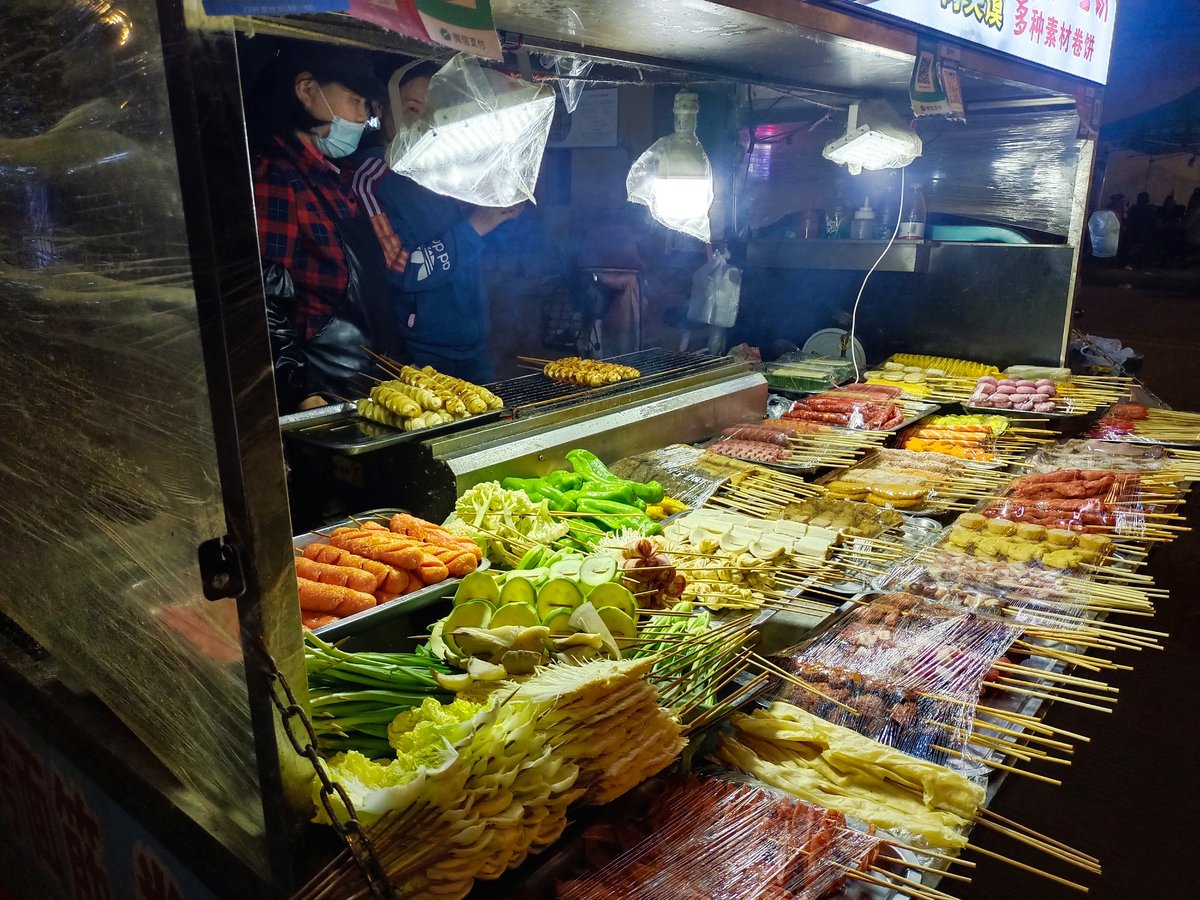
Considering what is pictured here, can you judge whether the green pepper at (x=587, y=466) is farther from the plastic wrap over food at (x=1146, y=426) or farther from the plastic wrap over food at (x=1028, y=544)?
the plastic wrap over food at (x=1146, y=426)

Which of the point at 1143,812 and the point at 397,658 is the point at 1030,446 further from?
the point at 397,658

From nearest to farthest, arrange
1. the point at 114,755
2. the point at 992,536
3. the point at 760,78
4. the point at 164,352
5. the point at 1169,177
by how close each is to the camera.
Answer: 1. the point at 164,352
2. the point at 114,755
3. the point at 992,536
4. the point at 760,78
5. the point at 1169,177

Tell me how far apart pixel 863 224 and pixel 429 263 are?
395 centimetres

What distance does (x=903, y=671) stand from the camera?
2836mm

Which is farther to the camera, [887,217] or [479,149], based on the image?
[887,217]

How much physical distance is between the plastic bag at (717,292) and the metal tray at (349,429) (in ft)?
13.1

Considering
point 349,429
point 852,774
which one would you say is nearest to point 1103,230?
point 349,429

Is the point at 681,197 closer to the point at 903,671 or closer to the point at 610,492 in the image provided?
the point at 610,492

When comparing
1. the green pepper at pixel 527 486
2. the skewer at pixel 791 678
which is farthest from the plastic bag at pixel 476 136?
the skewer at pixel 791 678

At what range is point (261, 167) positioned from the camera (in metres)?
5.60

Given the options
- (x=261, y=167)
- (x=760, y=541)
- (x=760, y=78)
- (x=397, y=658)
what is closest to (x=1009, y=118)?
(x=760, y=78)

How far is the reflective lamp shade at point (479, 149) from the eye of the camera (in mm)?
3979

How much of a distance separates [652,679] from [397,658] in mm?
783

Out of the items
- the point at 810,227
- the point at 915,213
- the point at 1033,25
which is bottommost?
the point at 810,227
